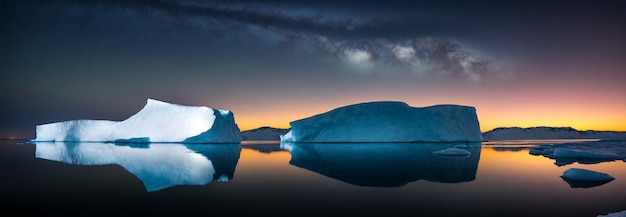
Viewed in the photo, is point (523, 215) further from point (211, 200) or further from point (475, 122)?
point (475, 122)

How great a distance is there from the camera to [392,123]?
30016mm

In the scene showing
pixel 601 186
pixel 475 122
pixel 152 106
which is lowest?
pixel 601 186

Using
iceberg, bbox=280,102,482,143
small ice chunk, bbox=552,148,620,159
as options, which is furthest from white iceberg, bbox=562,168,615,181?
iceberg, bbox=280,102,482,143

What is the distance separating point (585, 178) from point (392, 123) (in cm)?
2173

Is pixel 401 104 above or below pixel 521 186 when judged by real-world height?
above

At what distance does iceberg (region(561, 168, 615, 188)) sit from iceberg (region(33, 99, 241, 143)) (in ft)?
82.9

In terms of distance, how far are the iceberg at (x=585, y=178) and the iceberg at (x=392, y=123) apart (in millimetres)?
20889

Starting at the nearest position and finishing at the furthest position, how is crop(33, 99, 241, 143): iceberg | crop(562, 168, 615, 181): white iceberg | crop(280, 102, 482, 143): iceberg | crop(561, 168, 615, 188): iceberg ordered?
crop(561, 168, 615, 188): iceberg
crop(562, 168, 615, 181): white iceberg
crop(280, 102, 482, 143): iceberg
crop(33, 99, 241, 143): iceberg

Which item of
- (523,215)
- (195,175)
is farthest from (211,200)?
(523,215)

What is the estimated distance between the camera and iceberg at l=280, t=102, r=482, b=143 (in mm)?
29609

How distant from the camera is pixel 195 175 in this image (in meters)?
9.41

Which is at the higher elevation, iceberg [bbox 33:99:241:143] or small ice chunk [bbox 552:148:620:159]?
iceberg [bbox 33:99:241:143]

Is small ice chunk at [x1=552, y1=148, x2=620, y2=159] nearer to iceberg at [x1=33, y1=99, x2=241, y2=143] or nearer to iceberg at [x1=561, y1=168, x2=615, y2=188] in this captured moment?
iceberg at [x1=561, y1=168, x2=615, y2=188]

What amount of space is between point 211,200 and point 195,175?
373cm
